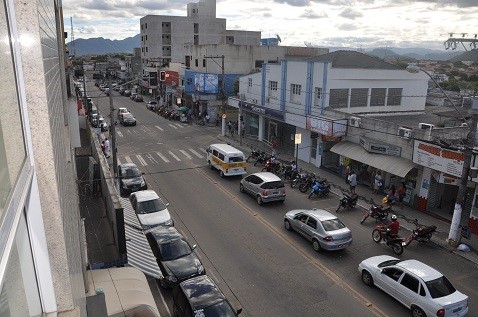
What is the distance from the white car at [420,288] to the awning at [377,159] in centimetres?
866

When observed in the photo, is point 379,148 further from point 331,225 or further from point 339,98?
point 331,225

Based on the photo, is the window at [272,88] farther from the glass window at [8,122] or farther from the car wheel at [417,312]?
the glass window at [8,122]

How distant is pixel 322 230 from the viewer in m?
15.2

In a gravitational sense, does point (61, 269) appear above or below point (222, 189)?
above

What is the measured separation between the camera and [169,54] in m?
90.8

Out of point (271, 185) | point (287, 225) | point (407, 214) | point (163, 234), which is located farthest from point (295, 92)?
point (163, 234)

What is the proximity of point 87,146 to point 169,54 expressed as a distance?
68.6 metres

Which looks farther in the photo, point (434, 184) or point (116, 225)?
point (434, 184)

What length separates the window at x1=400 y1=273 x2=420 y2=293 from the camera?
37.2 feet

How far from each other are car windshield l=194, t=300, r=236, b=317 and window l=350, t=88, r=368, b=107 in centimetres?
2139

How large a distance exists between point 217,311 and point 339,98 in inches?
817

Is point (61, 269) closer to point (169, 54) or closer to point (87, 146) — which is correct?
point (87, 146)

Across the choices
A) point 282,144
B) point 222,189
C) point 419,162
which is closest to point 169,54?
point 282,144

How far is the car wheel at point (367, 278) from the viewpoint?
12.9m
